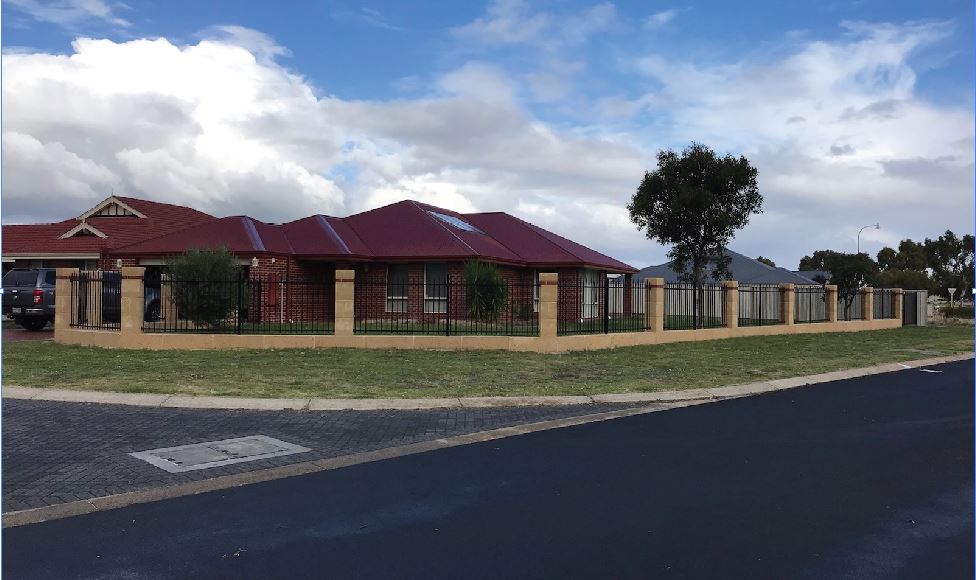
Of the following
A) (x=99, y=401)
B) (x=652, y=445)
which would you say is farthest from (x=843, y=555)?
(x=99, y=401)

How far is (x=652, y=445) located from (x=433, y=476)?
2.71m

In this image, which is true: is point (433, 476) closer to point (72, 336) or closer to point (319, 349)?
point (319, 349)

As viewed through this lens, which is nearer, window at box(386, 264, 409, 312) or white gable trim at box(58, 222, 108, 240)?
window at box(386, 264, 409, 312)

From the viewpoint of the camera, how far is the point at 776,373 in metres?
15.1

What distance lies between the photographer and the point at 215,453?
25.0ft

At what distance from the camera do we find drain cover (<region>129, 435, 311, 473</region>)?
23.4 ft

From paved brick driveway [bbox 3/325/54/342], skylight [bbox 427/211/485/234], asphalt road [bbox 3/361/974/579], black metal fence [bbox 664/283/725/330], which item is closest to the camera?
asphalt road [bbox 3/361/974/579]

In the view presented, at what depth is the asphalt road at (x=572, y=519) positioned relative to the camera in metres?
4.61

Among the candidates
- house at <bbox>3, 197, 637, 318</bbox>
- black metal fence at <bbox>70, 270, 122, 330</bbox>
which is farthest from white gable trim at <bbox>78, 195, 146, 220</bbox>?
black metal fence at <bbox>70, 270, 122, 330</bbox>

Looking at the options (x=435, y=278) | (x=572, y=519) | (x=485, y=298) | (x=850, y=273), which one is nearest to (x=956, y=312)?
(x=850, y=273)

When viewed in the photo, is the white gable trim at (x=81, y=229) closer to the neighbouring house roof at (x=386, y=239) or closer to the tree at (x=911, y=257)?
the neighbouring house roof at (x=386, y=239)

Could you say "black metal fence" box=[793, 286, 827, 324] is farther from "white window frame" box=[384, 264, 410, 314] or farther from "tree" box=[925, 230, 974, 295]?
"tree" box=[925, 230, 974, 295]

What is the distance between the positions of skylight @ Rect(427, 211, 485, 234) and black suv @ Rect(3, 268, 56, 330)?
46.9ft

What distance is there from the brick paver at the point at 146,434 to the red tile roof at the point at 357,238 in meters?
15.8
